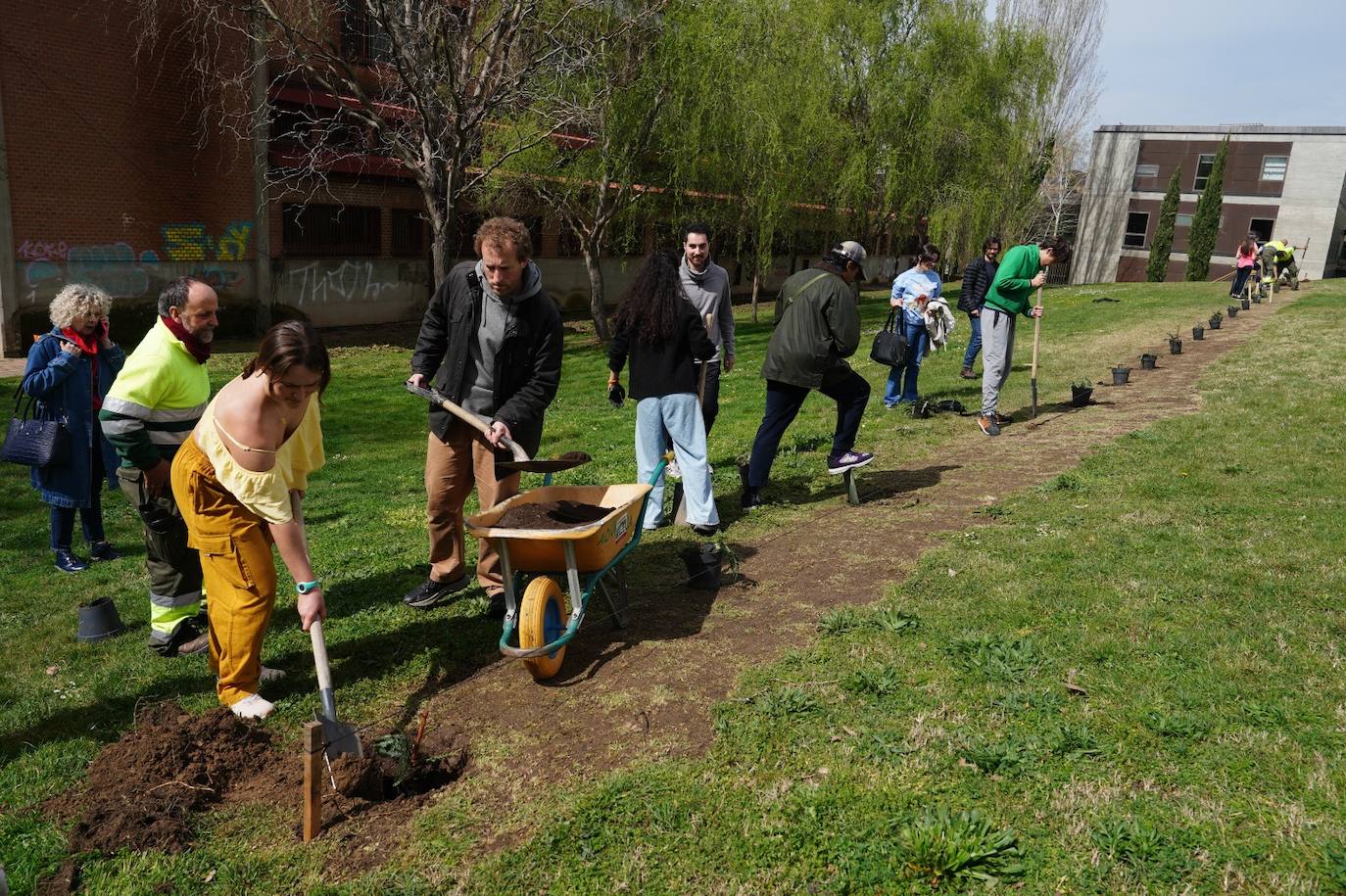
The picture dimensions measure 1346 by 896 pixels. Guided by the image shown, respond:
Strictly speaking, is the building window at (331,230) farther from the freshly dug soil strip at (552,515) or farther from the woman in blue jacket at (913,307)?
the freshly dug soil strip at (552,515)

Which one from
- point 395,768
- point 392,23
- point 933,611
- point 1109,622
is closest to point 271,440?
point 395,768

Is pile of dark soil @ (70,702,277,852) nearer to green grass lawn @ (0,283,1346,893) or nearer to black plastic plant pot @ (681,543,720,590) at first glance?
green grass lawn @ (0,283,1346,893)

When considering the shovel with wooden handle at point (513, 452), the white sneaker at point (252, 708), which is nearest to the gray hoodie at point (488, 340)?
the shovel with wooden handle at point (513, 452)

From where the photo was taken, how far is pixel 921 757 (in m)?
3.59

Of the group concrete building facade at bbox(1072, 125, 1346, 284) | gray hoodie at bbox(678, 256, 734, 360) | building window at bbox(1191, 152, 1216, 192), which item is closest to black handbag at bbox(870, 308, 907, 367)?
gray hoodie at bbox(678, 256, 734, 360)

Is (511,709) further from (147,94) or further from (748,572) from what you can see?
(147,94)

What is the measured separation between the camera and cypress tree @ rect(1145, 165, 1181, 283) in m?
46.1

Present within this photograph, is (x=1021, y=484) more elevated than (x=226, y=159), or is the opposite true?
(x=226, y=159)

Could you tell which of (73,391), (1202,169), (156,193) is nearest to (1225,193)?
(1202,169)

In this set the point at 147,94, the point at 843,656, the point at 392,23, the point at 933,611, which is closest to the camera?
the point at 843,656

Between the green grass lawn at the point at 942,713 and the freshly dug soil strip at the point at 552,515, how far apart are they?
2.62ft

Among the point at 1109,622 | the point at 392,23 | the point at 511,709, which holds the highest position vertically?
the point at 392,23

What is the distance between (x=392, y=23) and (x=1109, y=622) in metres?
15.1

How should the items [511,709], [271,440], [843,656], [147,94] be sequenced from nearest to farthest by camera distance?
[271,440] < [511,709] < [843,656] < [147,94]
